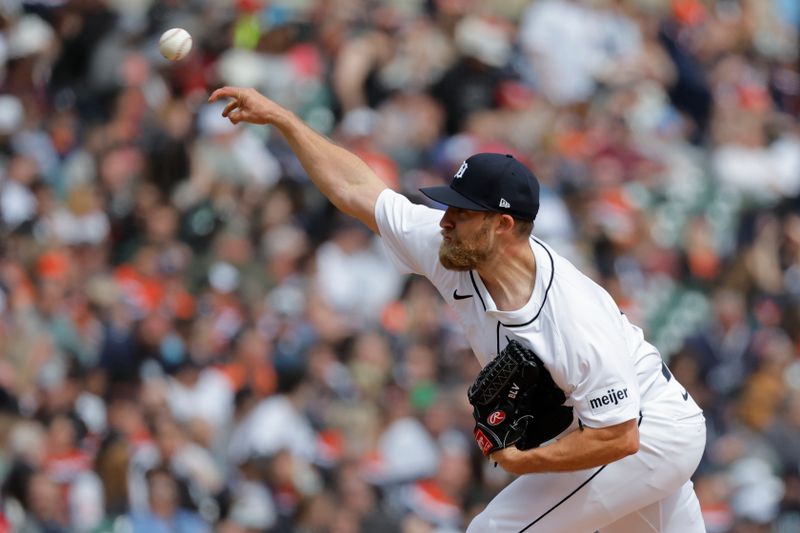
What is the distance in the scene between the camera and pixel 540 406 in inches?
222

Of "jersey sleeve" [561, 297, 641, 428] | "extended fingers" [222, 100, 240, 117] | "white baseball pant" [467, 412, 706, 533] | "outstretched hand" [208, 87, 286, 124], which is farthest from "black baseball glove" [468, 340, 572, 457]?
"extended fingers" [222, 100, 240, 117]

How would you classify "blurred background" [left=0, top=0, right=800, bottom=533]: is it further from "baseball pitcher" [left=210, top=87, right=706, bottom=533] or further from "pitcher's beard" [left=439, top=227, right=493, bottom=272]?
"pitcher's beard" [left=439, top=227, right=493, bottom=272]

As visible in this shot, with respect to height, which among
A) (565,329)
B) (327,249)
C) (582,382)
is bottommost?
(327,249)

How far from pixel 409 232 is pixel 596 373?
109cm

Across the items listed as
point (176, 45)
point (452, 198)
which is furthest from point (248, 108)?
point (452, 198)

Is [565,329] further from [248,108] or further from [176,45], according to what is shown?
[176,45]

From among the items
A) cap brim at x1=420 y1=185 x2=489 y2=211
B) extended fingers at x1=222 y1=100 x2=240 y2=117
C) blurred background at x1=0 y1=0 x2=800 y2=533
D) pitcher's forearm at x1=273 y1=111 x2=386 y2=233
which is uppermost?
cap brim at x1=420 y1=185 x2=489 y2=211

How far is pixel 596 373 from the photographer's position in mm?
5387

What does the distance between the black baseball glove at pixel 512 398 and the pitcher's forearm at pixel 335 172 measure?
1049mm

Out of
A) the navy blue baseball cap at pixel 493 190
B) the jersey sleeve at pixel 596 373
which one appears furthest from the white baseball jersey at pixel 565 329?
the navy blue baseball cap at pixel 493 190

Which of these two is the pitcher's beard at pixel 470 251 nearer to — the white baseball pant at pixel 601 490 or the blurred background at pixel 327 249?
the white baseball pant at pixel 601 490

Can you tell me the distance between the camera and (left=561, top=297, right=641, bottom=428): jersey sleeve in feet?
17.7

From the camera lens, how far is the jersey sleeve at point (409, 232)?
5941 mm

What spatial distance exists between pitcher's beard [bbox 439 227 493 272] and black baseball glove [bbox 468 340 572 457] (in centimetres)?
35
